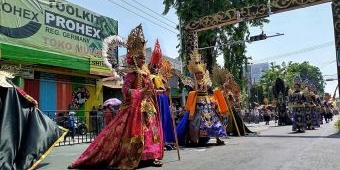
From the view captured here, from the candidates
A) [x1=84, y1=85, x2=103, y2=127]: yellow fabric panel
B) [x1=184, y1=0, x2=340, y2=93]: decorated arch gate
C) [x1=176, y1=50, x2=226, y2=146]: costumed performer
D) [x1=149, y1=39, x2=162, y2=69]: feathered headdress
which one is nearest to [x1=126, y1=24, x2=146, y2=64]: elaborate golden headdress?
[x1=149, y1=39, x2=162, y2=69]: feathered headdress

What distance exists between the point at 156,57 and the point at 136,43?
85 cm

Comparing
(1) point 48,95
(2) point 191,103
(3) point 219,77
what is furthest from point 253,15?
(1) point 48,95

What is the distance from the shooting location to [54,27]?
18.8 metres

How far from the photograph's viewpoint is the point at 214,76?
14438mm

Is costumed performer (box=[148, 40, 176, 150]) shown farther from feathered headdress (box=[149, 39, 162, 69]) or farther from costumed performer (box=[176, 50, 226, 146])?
costumed performer (box=[176, 50, 226, 146])

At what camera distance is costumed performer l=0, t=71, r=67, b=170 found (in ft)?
20.5

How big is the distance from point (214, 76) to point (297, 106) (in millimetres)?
3330

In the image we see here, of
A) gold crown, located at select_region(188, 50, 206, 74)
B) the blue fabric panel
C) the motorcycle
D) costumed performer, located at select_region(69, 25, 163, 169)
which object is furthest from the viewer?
the blue fabric panel

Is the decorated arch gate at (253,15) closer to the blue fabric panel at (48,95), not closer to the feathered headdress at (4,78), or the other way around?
the blue fabric panel at (48,95)

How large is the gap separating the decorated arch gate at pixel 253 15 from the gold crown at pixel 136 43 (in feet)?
27.6

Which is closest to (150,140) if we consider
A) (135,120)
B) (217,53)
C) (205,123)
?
(135,120)

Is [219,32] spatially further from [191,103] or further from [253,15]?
[191,103]

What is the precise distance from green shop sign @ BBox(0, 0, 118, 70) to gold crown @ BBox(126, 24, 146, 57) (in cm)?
982

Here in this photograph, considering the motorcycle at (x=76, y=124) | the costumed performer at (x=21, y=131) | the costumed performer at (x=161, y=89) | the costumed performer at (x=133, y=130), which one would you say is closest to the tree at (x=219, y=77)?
the motorcycle at (x=76, y=124)
